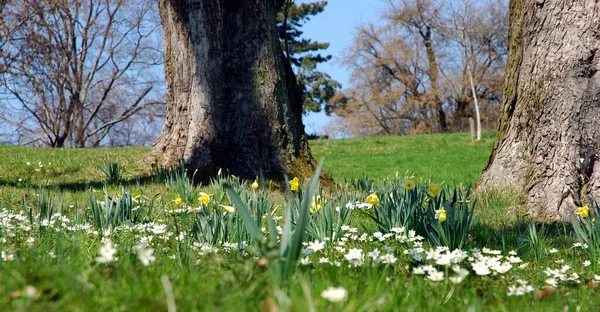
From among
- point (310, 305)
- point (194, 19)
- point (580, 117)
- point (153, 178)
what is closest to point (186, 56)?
point (194, 19)

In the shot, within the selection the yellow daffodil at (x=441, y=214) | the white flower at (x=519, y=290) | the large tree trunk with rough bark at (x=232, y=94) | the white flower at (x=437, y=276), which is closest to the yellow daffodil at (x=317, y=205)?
the yellow daffodil at (x=441, y=214)

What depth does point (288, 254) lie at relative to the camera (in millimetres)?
1866

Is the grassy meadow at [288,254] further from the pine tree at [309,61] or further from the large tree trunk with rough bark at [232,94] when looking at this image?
the pine tree at [309,61]

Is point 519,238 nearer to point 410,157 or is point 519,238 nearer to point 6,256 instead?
point 6,256

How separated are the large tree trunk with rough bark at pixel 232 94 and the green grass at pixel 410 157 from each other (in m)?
3.51

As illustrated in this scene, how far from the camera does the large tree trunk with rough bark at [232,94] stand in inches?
262

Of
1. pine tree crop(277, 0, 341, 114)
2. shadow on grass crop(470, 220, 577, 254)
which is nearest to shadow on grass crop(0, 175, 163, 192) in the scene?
shadow on grass crop(470, 220, 577, 254)

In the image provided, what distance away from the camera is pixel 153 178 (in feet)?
21.3

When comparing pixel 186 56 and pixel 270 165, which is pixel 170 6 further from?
pixel 270 165

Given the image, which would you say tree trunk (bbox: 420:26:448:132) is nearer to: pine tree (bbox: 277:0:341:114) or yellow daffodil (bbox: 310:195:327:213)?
pine tree (bbox: 277:0:341:114)

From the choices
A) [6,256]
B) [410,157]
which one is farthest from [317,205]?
[410,157]

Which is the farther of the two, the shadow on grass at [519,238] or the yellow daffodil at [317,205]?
the shadow on grass at [519,238]

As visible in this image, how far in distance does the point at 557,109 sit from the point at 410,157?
10344mm

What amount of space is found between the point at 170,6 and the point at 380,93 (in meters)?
32.4
